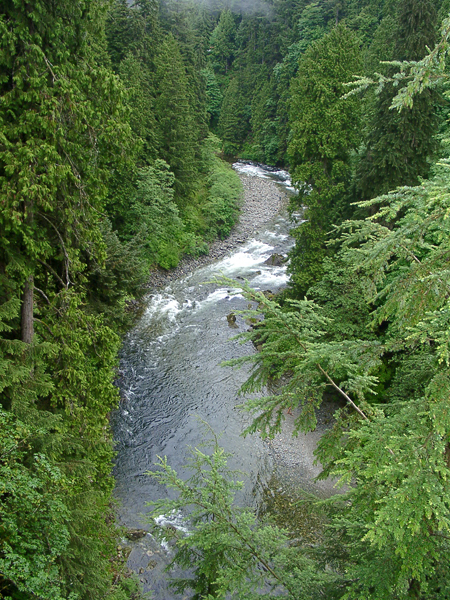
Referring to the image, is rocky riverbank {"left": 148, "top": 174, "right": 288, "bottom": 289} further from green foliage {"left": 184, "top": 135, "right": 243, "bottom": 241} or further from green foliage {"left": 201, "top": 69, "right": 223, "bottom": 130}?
green foliage {"left": 201, "top": 69, "right": 223, "bottom": 130}

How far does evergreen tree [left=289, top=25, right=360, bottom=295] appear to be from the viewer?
18.9 metres

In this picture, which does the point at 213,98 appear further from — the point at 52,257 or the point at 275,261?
the point at 52,257

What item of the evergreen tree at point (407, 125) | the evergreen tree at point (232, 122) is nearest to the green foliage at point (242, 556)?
the evergreen tree at point (407, 125)

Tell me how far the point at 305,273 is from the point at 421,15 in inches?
412

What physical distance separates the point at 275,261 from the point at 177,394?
14.3 meters

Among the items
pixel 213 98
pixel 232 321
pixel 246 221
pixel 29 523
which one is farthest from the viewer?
pixel 213 98

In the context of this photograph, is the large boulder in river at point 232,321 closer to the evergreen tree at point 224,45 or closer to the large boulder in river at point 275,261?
the large boulder in river at point 275,261

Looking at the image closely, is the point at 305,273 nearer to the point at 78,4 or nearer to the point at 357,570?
the point at 78,4

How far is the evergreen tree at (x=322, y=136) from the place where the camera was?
18891 millimetres

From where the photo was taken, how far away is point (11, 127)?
6641mm

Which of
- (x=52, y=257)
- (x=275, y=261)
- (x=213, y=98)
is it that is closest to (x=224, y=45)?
(x=213, y=98)

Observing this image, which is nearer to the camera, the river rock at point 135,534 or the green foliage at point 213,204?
the river rock at point 135,534

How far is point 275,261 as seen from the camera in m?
29.1

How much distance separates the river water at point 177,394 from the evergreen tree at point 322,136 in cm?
455
